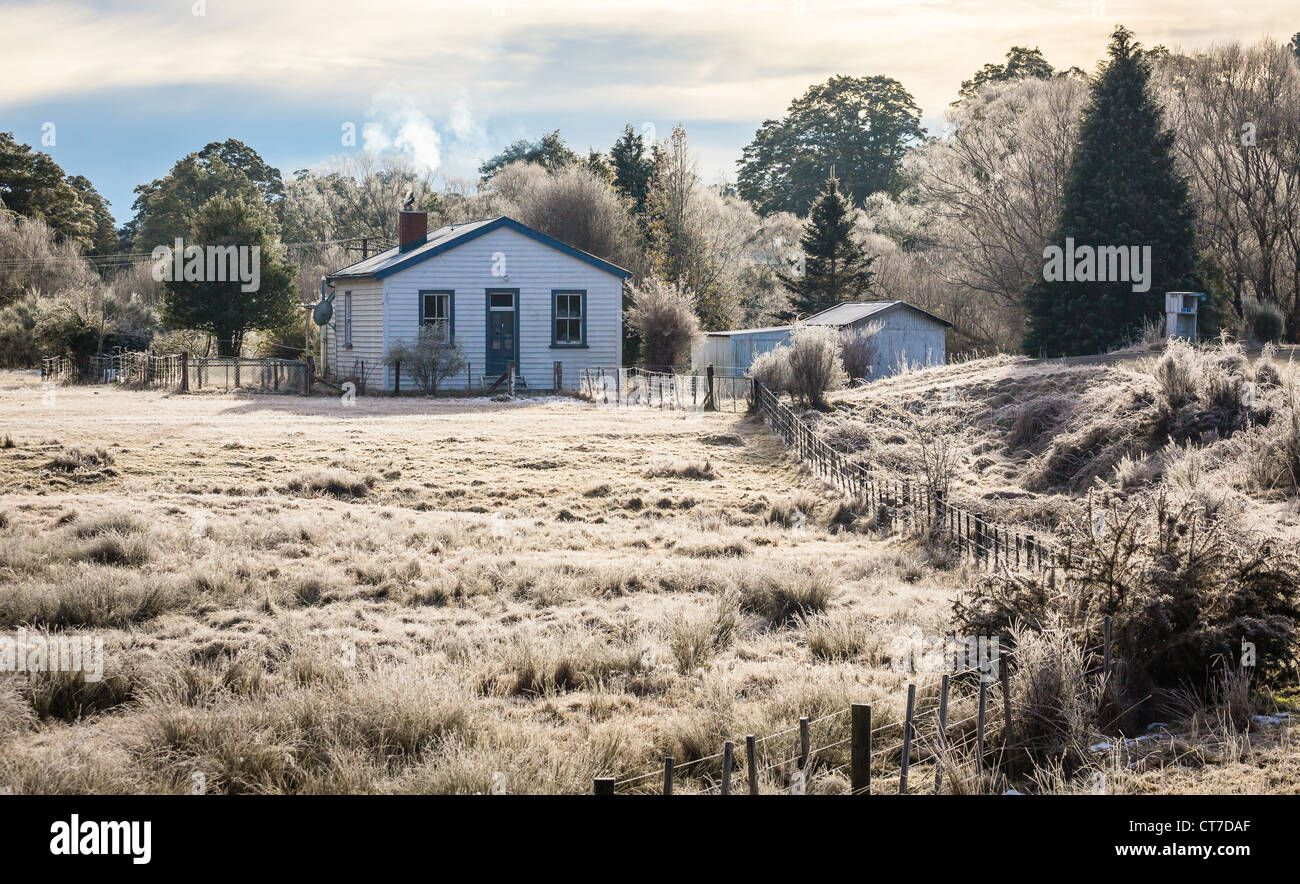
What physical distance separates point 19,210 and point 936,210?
4454cm

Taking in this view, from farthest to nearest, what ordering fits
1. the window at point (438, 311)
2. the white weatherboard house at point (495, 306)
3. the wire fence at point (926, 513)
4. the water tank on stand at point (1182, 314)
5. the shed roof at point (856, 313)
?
the shed roof at point (856, 313), the window at point (438, 311), the white weatherboard house at point (495, 306), the water tank on stand at point (1182, 314), the wire fence at point (926, 513)

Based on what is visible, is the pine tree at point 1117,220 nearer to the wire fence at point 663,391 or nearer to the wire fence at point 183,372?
the wire fence at point 663,391

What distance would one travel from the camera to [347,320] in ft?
105

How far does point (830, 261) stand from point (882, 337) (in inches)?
496

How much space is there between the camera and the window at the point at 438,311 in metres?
30.0

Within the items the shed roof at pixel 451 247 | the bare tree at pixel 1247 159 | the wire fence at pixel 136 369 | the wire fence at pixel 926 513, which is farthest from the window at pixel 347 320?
the bare tree at pixel 1247 159

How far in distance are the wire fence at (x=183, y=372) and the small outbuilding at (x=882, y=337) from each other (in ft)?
39.8

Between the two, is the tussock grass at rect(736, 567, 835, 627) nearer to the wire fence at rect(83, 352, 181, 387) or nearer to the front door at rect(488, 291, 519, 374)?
the front door at rect(488, 291, 519, 374)

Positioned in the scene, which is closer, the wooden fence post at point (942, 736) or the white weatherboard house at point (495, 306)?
the wooden fence post at point (942, 736)

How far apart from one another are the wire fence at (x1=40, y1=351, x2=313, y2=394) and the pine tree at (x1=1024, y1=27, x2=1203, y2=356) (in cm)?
2011

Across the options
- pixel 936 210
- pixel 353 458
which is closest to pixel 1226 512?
pixel 353 458

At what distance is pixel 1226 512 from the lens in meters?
9.68

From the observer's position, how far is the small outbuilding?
31.8 metres

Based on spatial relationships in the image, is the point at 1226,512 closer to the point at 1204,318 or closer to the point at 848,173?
the point at 1204,318
